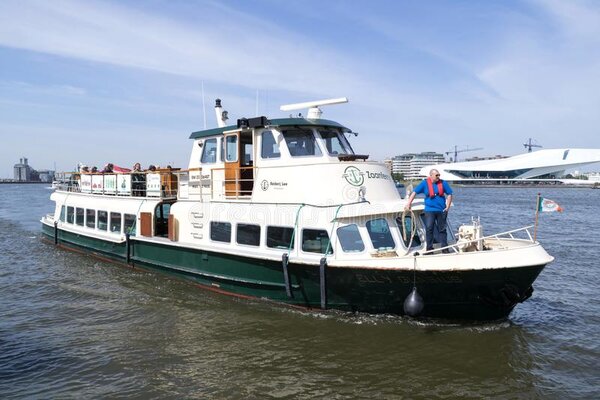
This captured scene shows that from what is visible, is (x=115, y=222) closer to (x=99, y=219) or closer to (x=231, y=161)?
(x=99, y=219)

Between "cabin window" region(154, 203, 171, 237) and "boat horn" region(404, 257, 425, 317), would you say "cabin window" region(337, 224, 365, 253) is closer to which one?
"boat horn" region(404, 257, 425, 317)

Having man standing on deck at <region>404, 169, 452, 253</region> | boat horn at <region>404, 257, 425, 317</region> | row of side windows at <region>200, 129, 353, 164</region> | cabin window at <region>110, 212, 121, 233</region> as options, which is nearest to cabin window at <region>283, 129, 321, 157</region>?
row of side windows at <region>200, 129, 353, 164</region>

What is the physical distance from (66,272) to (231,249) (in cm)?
739

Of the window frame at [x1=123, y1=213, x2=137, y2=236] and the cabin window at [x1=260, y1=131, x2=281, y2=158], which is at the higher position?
the cabin window at [x1=260, y1=131, x2=281, y2=158]

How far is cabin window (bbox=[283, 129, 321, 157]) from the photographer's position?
37.2ft

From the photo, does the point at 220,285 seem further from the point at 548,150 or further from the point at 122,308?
the point at 548,150

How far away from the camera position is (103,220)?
16.2 metres

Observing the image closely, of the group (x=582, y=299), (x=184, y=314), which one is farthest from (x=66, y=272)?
(x=582, y=299)

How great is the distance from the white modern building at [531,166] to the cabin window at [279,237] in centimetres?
12311

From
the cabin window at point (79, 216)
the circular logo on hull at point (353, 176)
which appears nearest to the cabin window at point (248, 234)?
the circular logo on hull at point (353, 176)

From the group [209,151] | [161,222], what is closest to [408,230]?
[209,151]

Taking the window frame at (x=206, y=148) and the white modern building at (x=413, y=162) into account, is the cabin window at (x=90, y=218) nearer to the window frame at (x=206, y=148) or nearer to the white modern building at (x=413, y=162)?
the window frame at (x=206, y=148)

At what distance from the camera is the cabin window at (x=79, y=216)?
17.6 meters

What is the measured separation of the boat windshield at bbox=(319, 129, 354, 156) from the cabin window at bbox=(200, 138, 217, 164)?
10.9 ft
